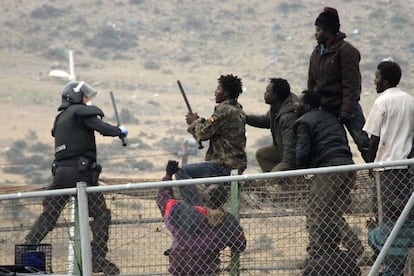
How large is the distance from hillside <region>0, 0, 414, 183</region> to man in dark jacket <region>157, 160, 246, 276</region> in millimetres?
35242

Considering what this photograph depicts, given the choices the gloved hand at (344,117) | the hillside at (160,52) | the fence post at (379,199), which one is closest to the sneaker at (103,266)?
the fence post at (379,199)

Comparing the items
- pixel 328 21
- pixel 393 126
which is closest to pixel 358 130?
pixel 328 21

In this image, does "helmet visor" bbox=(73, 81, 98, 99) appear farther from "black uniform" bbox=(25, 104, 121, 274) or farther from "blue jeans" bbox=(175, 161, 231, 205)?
"blue jeans" bbox=(175, 161, 231, 205)

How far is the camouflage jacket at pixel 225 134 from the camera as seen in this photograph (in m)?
13.4

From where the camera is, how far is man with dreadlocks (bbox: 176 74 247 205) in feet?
43.6

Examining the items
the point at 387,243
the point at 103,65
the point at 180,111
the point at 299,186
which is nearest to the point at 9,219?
the point at 299,186

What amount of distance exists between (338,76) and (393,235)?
2623 millimetres

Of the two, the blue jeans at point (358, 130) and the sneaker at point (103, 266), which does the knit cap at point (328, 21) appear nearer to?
the blue jeans at point (358, 130)

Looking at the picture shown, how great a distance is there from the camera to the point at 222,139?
528 inches

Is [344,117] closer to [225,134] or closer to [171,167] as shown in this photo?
[225,134]

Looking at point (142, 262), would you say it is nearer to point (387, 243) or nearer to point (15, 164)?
point (387, 243)

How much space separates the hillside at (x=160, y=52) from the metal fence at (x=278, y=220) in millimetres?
35011

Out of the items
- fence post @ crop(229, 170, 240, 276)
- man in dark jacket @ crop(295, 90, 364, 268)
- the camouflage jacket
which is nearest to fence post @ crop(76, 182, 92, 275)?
fence post @ crop(229, 170, 240, 276)

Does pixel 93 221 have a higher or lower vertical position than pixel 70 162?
lower
